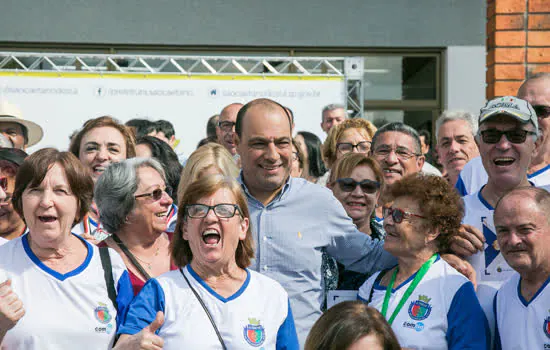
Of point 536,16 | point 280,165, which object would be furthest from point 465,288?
point 536,16

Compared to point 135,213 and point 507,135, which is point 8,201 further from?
point 507,135

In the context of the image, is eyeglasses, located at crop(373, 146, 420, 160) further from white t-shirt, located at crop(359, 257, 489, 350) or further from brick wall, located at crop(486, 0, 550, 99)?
brick wall, located at crop(486, 0, 550, 99)

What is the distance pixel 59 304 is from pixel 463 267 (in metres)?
1.84

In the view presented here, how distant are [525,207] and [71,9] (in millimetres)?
9083

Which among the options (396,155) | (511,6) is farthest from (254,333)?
Answer: (511,6)

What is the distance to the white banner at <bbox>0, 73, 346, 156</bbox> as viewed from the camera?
898cm

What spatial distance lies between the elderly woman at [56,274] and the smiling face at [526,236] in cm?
170

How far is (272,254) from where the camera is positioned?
3.76m

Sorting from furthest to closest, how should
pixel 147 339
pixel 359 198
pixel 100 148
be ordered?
pixel 100 148, pixel 359 198, pixel 147 339

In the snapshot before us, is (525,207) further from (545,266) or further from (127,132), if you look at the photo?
(127,132)

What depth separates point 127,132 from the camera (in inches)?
206

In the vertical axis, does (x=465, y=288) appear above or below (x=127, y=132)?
below

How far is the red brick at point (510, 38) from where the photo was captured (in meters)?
6.80

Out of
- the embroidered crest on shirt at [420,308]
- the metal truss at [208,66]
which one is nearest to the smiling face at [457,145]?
the embroidered crest on shirt at [420,308]
